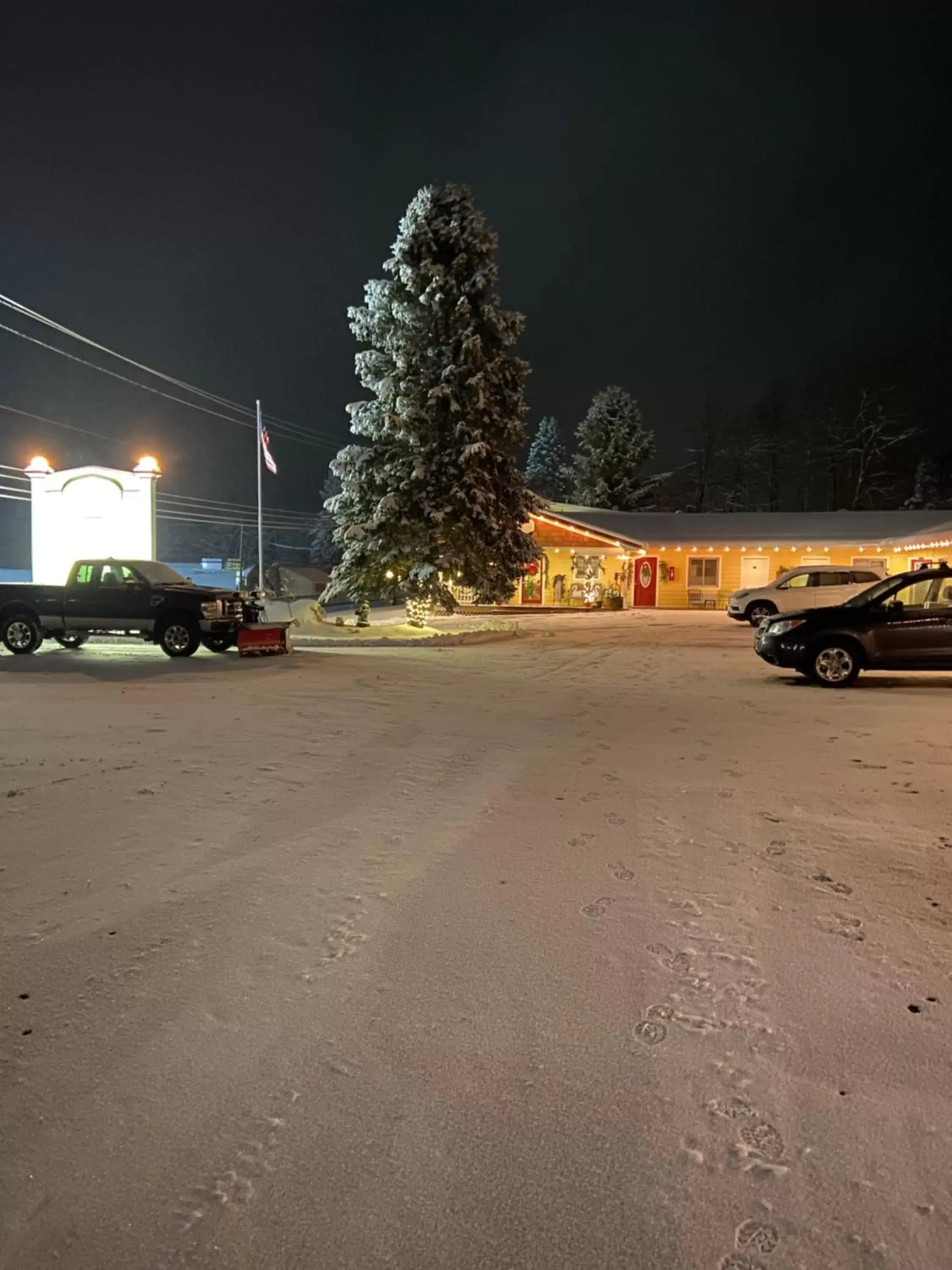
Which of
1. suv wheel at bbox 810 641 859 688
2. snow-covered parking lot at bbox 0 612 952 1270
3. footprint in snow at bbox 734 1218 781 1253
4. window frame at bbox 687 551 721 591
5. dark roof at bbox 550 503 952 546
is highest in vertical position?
dark roof at bbox 550 503 952 546

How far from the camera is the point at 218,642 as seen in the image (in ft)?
52.6

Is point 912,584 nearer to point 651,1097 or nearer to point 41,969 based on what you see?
point 651,1097

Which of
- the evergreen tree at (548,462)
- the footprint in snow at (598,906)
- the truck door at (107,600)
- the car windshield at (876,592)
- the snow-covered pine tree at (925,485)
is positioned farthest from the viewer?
the evergreen tree at (548,462)

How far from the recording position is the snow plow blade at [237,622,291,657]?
51.8 ft

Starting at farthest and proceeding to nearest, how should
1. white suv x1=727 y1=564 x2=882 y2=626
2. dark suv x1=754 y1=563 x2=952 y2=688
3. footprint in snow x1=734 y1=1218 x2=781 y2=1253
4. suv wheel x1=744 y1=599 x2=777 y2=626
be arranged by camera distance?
suv wheel x1=744 y1=599 x2=777 y2=626 → white suv x1=727 y1=564 x2=882 y2=626 → dark suv x1=754 y1=563 x2=952 y2=688 → footprint in snow x1=734 y1=1218 x2=781 y2=1253

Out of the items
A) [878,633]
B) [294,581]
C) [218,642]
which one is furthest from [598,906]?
[294,581]

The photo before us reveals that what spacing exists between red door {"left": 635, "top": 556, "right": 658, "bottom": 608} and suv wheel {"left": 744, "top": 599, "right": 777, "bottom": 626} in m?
11.4

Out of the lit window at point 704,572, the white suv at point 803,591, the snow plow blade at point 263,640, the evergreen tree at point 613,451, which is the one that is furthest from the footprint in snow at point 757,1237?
the evergreen tree at point 613,451

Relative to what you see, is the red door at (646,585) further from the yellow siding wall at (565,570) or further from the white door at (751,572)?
the white door at (751,572)

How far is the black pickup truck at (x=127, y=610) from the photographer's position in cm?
1590

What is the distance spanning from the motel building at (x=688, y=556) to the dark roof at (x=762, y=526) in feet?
0.24

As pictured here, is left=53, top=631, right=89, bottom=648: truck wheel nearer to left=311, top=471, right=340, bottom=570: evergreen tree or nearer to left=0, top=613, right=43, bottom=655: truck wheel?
left=0, top=613, right=43, bottom=655: truck wheel

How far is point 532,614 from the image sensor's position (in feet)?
103

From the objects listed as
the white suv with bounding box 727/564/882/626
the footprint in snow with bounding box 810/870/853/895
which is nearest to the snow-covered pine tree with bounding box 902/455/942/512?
the white suv with bounding box 727/564/882/626
